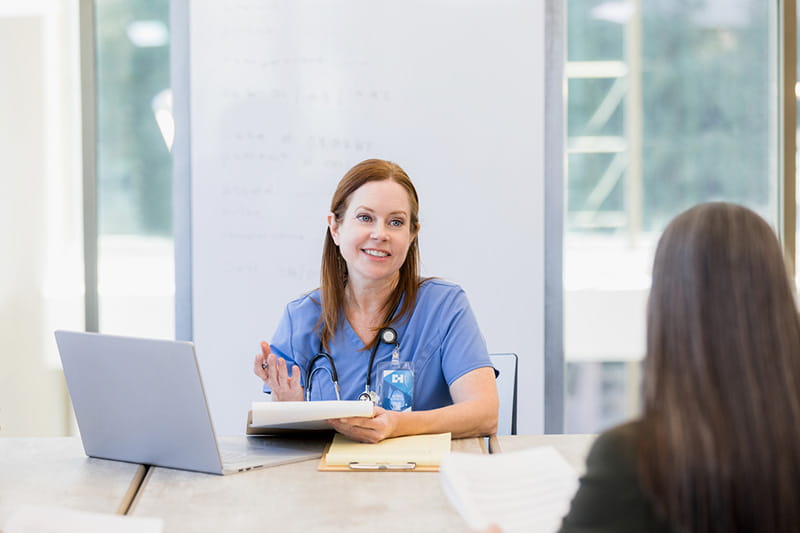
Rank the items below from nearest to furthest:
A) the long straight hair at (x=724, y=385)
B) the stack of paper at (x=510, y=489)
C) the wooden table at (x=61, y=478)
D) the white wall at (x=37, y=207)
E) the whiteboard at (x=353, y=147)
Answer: the long straight hair at (x=724, y=385)
the stack of paper at (x=510, y=489)
the wooden table at (x=61, y=478)
the whiteboard at (x=353, y=147)
the white wall at (x=37, y=207)

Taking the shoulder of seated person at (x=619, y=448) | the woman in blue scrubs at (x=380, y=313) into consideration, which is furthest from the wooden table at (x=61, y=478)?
the shoulder of seated person at (x=619, y=448)

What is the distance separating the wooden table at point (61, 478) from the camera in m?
1.34

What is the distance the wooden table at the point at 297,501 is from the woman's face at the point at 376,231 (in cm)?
62

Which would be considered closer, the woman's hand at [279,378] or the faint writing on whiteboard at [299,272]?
the woman's hand at [279,378]

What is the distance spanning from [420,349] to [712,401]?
1.19m

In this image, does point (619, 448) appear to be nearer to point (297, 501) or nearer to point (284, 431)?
point (297, 501)

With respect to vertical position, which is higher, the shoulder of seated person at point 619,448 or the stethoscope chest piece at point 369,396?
the shoulder of seated person at point 619,448

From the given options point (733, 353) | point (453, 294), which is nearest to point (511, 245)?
point (453, 294)

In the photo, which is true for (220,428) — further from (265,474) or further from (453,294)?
(265,474)

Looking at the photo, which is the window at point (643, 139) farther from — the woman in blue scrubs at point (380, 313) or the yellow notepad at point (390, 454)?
the yellow notepad at point (390, 454)

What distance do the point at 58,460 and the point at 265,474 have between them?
46 centimetres

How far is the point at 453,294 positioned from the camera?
203 centimetres

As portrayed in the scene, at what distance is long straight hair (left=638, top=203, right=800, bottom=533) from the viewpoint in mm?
793

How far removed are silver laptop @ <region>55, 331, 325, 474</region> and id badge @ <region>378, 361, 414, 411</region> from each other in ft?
1.03
